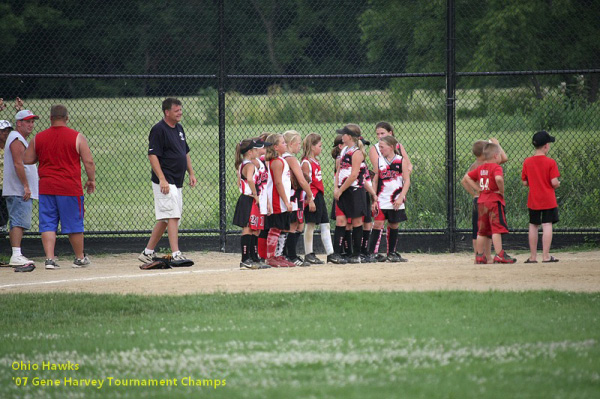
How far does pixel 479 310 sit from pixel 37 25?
26.9ft

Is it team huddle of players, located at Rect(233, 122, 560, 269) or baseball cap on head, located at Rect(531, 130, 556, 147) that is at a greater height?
baseball cap on head, located at Rect(531, 130, 556, 147)

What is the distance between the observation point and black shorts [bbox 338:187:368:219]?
10.3 metres

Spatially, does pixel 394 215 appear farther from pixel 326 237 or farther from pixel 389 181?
pixel 326 237

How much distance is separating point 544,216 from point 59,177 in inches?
220

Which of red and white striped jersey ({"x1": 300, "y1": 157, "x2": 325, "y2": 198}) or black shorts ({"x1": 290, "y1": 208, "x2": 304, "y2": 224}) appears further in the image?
red and white striped jersey ({"x1": 300, "y1": 157, "x2": 325, "y2": 198})

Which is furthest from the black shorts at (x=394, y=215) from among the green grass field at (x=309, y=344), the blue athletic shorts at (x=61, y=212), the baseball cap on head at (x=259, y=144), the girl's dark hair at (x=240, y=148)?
the blue athletic shorts at (x=61, y=212)

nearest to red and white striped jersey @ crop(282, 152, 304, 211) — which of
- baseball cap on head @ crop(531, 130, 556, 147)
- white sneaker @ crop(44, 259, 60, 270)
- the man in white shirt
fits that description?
baseball cap on head @ crop(531, 130, 556, 147)

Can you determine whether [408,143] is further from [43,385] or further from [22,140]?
[43,385]

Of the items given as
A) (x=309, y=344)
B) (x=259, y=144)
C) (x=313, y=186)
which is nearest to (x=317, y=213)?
(x=313, y=186)

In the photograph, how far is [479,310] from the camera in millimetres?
7230

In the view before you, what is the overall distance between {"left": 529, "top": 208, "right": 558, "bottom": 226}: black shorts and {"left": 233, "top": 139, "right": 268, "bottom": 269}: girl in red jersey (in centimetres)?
Result: 313

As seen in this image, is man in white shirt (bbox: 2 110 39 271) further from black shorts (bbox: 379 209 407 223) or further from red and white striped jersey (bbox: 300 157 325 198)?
black shorts (bbox: 379 209 407 223)

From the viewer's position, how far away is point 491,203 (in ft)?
32.5

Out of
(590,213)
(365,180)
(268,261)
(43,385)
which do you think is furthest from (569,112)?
(43,385)
